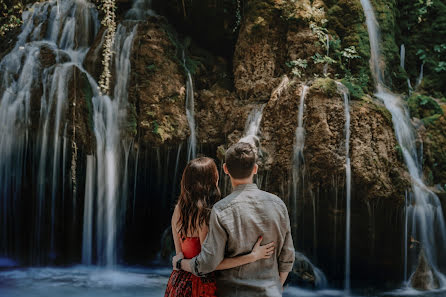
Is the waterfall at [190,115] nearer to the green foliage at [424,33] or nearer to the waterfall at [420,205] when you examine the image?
the waterfall at [420,205]

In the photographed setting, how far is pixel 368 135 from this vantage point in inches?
264

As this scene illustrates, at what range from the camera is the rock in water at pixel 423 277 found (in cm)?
664

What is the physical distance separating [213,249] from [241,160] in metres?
0.54

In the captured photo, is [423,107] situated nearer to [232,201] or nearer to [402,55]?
[402,55]

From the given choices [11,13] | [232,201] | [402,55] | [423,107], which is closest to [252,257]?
[232,201]

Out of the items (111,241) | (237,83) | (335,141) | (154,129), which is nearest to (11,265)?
(111,241)

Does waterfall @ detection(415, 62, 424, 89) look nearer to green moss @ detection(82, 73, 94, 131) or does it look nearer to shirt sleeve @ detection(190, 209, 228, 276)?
green moss @ detection(82, 73, 94, 131)

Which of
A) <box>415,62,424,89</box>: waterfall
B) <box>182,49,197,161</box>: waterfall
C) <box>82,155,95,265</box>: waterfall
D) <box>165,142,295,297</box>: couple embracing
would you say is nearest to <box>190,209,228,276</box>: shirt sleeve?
<box>165,142,295,297</box>: couple embracing

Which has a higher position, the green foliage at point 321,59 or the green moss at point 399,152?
the green foliage at point 321,59

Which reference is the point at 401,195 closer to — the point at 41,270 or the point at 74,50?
the point at 41,270

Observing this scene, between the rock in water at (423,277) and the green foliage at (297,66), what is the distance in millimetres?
4026

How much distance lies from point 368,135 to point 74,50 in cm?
708

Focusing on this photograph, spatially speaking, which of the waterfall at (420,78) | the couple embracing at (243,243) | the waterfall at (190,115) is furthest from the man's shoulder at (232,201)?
the waterfall at (420,78)

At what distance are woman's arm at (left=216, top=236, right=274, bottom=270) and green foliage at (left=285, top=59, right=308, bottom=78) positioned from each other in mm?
5990
